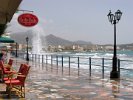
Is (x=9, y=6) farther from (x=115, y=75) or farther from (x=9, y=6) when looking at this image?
(x=115, y=75)

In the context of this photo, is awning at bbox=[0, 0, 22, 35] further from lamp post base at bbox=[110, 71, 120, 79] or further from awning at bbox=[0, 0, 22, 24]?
lamp post base at bbox=[110, 71, 120, 79]

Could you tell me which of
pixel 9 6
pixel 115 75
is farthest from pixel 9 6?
pixel 115 75

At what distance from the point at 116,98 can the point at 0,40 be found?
972cm

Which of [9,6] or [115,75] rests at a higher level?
[9,6]

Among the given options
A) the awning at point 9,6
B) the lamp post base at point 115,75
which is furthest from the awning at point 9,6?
the lamp post base at point 115,75

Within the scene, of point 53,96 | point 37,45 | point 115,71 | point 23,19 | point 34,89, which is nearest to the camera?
point 53,96

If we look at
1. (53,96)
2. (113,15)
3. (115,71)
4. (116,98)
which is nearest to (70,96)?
(53,96)

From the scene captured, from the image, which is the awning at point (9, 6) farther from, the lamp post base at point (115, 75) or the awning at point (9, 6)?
the lamp post base at point (115, 75)

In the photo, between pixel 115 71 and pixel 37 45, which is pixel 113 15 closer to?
pixel 115 71

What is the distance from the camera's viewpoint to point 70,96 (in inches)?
481

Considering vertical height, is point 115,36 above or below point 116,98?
above

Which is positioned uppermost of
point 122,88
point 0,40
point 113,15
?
point 113,15

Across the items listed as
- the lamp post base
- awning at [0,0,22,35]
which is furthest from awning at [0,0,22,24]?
the lamp post base

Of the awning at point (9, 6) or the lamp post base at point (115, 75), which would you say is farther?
the lamp post base at point (115, 75)
